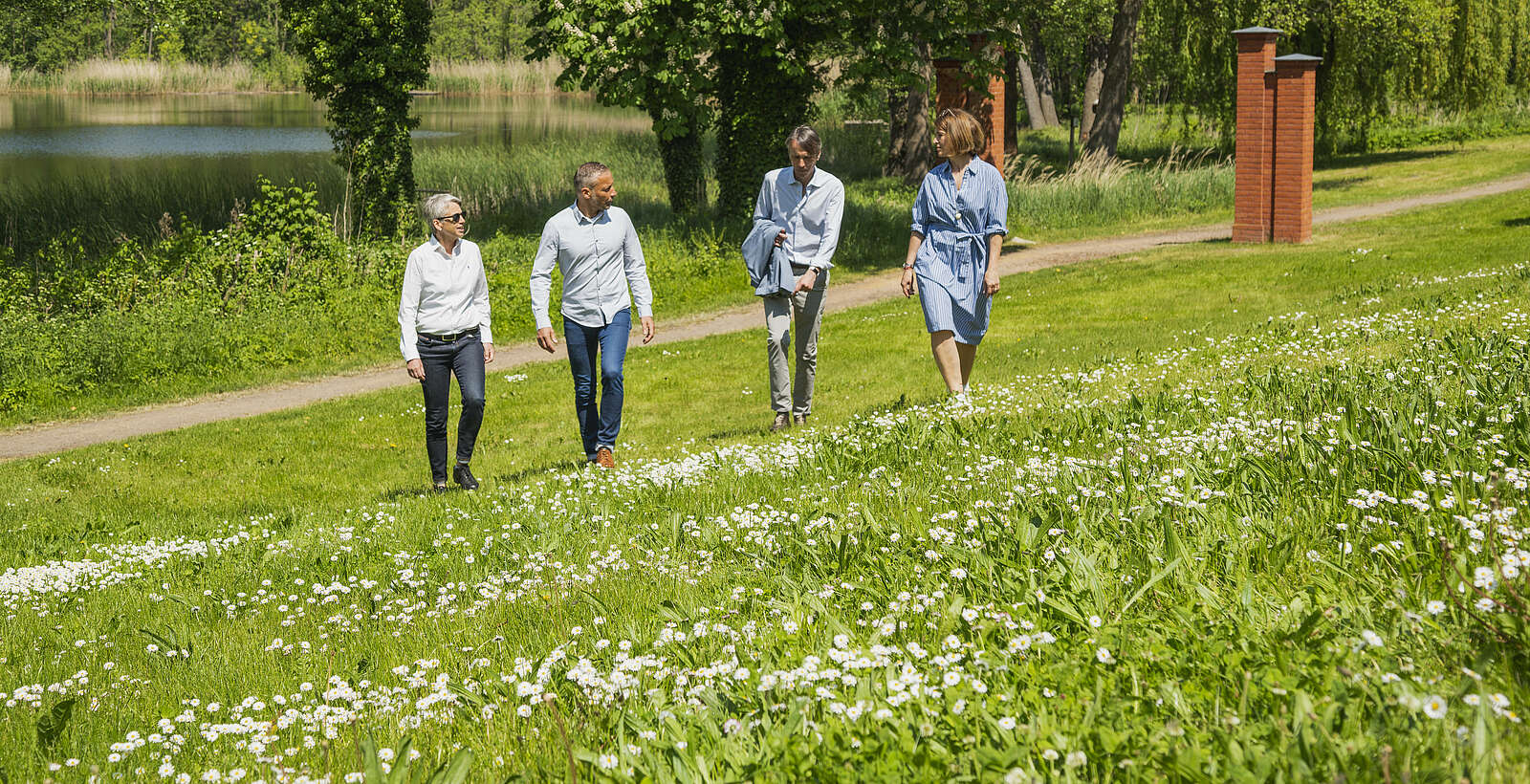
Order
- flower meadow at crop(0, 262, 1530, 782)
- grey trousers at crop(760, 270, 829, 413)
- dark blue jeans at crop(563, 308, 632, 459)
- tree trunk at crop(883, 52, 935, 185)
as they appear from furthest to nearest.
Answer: tree trunk at crop(883, 52, 935, 185) → grey trousers at crop(760, 270, 829, 413) → dark blue jeans at crop(563, 308, 632, 459) → flower meadow at crop(0, 262, 1530, 782)

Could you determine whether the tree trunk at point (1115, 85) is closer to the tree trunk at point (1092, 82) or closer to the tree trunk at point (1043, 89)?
the tree trunk at point (1092, 82)

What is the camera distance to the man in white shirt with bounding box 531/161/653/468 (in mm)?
8633

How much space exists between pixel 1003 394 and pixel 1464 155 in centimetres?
3280

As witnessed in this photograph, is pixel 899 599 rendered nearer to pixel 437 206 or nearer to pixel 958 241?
pixel 958 241

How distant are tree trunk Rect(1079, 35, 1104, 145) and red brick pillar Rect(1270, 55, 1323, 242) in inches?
763

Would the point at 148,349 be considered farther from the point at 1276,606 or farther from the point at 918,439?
the point at 1276,606

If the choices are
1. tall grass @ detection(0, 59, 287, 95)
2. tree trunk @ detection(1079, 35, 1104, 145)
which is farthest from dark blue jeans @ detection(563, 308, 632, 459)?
tall grass @ detection(0, 59, 287, 95)

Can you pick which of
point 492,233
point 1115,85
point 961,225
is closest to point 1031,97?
point 1115,85

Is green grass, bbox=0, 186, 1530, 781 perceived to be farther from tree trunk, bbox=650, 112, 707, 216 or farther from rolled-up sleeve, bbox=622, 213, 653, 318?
tree trunk, bbox=650, 112, 707, 216

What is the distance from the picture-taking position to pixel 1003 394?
8.63m

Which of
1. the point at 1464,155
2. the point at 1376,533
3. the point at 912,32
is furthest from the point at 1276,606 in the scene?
the point at 1464,155

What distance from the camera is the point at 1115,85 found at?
33.1m

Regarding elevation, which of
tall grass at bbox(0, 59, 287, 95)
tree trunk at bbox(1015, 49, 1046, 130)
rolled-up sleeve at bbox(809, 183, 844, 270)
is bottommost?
rolled-up sleeve at bbox(809, 183, 844, 270)

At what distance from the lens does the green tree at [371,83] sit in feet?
65.5
